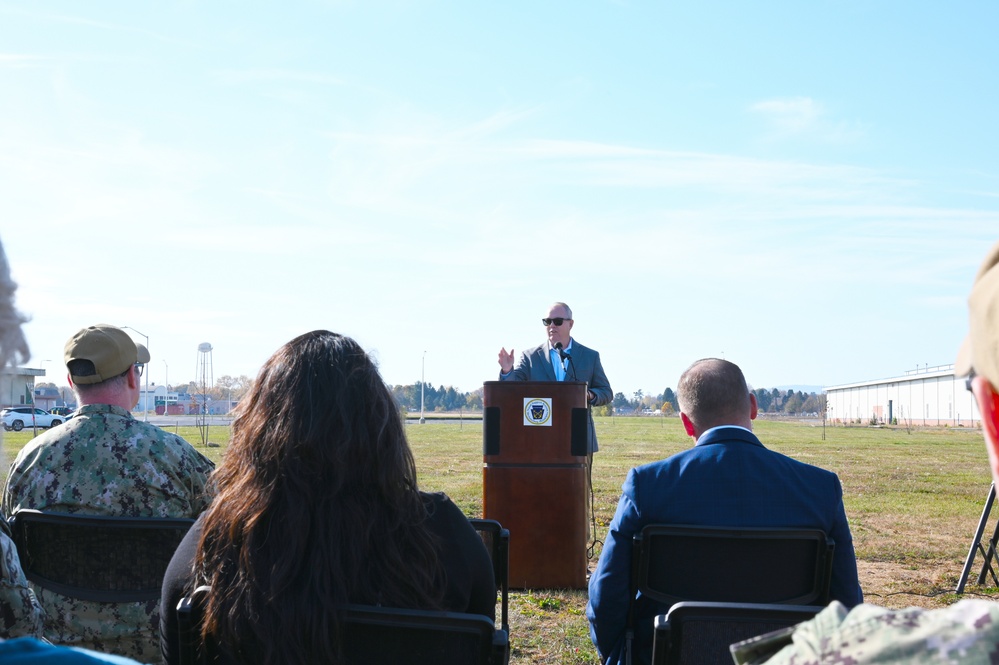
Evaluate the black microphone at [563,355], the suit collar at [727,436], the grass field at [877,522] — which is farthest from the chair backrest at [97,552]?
the black microphone at [563,355]

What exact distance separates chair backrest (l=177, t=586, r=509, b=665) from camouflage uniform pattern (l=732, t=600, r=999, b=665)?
0.99 meters

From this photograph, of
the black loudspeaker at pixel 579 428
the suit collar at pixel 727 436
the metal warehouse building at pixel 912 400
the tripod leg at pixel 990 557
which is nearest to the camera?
the suit collar at pixel 727 436

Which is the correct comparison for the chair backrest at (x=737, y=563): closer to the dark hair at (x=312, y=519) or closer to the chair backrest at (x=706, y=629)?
the chair backrest at (x=706, y=629)

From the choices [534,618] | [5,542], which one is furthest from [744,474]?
[534,618]

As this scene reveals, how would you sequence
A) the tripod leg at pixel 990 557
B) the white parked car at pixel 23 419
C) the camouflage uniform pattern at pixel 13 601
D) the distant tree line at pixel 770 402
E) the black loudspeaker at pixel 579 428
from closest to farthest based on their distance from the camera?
1. the camouflage uniform pattern at pixel 13 601
2. the black loudspeaker at pixel 579 428
3. the tripod leg at pixel 990 557
4. the white parked car at pixel 23 419
5. the distant tree line at pixel 770 402

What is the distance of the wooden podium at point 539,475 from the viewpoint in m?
6.41

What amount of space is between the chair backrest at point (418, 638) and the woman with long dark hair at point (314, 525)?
58 millimetres

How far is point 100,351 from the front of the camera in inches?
140

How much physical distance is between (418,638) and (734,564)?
1.32 meters

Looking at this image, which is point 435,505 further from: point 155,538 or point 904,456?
point 904,456

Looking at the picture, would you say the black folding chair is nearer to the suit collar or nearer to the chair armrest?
the suit collar

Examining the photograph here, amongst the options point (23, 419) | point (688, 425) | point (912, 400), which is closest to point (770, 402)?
point (912, 400)

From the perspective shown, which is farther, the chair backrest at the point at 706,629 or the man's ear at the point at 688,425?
the man's ear at the point at 688,425

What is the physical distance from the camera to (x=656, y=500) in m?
3.08
